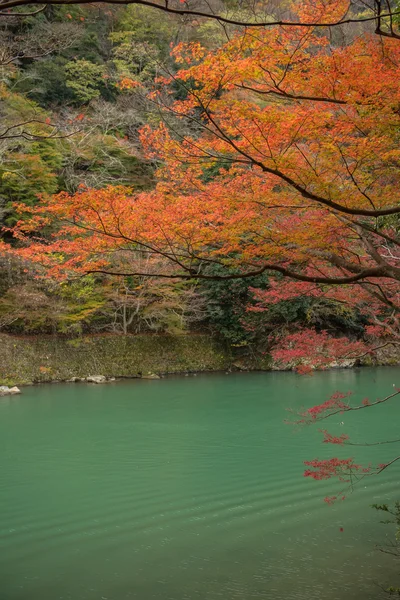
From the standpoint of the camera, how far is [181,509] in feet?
20.3

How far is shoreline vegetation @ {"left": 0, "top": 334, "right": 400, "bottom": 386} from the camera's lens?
16.3m

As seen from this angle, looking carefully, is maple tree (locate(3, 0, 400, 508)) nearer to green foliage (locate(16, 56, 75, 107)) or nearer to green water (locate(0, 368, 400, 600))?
green water (locate(0, 368, 400, 600))

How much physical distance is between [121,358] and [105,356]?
20.0 inches

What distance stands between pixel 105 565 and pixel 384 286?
4.16 metres

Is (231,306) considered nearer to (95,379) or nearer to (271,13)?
(95,379)

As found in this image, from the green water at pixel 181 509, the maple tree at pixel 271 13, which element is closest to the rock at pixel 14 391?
the green water at pixel 181 509

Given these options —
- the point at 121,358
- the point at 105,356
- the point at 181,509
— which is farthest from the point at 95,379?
the point at 181,509

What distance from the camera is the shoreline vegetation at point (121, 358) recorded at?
16281 mm

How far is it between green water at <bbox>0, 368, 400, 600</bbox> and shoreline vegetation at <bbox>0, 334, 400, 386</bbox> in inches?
171

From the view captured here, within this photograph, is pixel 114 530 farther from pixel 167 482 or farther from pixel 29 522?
pixel 167 482

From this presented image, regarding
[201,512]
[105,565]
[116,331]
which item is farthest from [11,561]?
[116,331]

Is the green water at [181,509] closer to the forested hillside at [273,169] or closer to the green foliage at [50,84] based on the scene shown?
the forested hillside at [273,169]

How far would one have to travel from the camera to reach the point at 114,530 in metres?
5.58

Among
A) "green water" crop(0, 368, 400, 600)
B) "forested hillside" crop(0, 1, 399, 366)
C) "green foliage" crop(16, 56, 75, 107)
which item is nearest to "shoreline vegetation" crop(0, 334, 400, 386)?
"green water" crop(0, 368, 400, 600)
